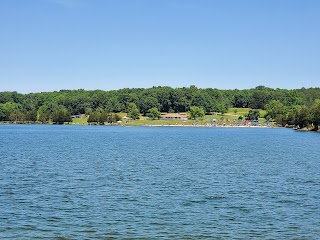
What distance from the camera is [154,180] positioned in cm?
5181

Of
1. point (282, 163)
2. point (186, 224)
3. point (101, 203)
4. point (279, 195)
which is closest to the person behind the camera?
point (186, 224)

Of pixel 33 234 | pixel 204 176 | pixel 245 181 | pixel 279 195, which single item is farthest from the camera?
pixel 204 176

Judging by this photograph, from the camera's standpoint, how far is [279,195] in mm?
42812

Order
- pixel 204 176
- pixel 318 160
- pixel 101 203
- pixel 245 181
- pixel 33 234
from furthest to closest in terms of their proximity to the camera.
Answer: pixel 318 160
pixel 204 176
pixel 245 181
pixel 101 203
pixel 33 234

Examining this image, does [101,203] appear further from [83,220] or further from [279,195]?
[279,195]

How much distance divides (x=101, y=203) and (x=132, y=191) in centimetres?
605

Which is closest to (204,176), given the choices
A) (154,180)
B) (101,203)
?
(154,180)

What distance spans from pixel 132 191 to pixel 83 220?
1182 centimetres

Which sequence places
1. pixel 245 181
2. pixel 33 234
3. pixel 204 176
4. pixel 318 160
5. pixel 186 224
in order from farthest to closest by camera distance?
pixel 318 160, pixel 204 176, pixel 245 181, pixel 186 224, pixel 33 234

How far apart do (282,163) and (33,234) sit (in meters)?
50.1

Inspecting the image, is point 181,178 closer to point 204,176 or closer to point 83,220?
point 204,176

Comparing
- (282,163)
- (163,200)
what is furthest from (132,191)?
(282,163)

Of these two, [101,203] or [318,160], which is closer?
[101,203]

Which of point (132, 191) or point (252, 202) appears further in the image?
point (132, 191)
